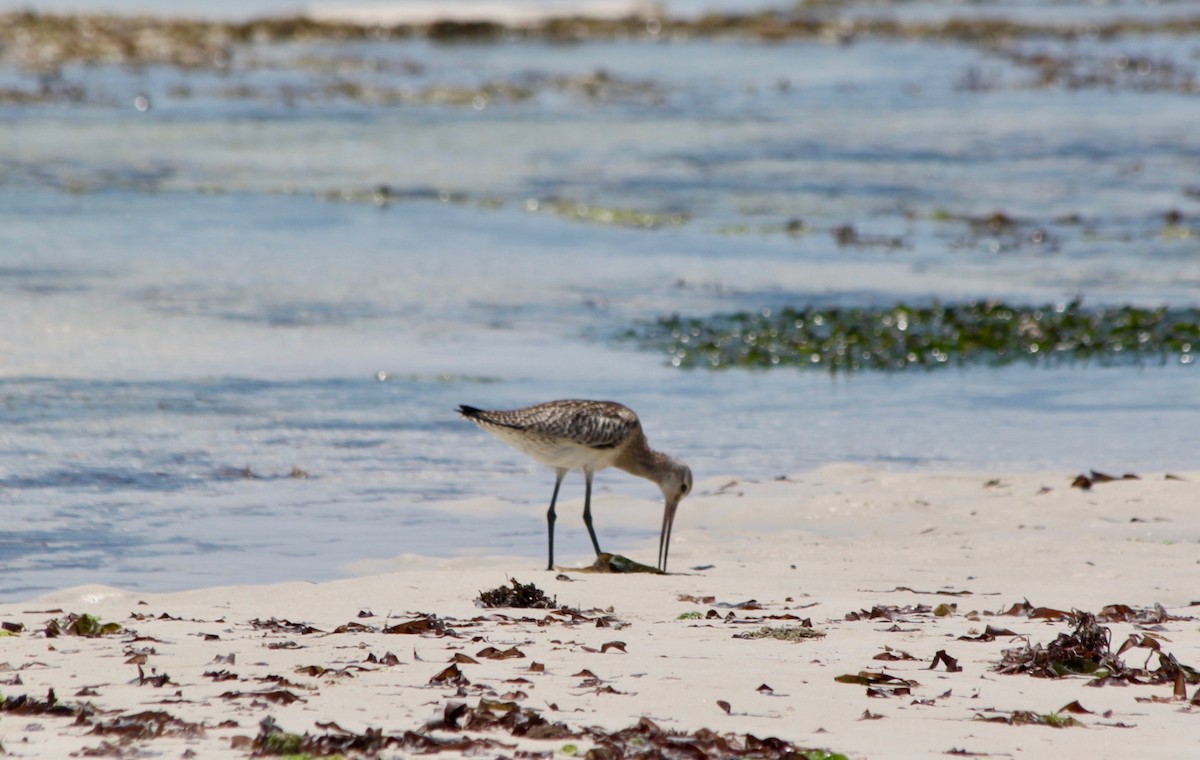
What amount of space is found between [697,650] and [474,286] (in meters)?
11.2

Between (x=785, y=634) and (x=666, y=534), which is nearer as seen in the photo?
(x=785, y=634)

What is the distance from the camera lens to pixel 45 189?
2350 cm

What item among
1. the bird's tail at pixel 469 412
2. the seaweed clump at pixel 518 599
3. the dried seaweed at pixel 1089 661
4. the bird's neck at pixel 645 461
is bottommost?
the seaweed clump at pixel 518 599

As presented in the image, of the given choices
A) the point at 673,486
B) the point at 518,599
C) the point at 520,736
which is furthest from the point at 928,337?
the point at 520,736

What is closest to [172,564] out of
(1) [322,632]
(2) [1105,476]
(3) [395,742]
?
(1) [322,632]

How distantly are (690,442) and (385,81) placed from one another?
31.4m

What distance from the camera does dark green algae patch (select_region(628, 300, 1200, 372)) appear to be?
46.5 feet

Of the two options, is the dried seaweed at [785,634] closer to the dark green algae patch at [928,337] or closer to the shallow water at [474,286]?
the shallow water at [474,286]

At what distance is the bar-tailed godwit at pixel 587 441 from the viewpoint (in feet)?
29.1

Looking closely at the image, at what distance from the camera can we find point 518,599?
7.29 m

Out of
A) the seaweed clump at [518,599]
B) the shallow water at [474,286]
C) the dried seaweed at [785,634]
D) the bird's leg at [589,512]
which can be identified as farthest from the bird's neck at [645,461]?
the dried seaweed at [785,634]

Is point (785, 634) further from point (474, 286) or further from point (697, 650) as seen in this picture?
point (474, 286)

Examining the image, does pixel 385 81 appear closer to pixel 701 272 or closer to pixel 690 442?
pixel 701 272

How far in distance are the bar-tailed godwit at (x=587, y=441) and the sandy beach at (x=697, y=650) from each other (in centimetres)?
34
